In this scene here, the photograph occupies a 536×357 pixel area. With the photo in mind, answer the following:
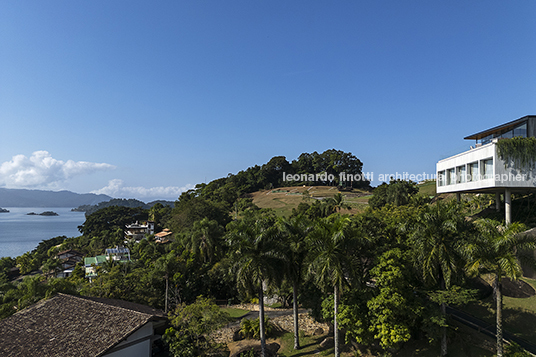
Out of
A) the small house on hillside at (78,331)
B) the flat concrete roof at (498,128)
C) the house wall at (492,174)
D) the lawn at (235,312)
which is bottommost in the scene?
the lawn at (235,312)

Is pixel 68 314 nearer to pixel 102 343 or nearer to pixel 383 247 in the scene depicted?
pixel 102 343

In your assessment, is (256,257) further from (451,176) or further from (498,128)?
(498,128)

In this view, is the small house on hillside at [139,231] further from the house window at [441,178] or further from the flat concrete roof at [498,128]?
the flat concrete roof at [498,128]

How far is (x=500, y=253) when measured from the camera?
1855cm

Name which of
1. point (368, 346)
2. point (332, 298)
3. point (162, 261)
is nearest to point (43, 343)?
point (162, 261)

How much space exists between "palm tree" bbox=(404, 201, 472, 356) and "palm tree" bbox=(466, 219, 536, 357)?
116 centimetres

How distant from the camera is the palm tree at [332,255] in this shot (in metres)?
21.8

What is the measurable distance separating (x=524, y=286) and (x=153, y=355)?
31.3 m

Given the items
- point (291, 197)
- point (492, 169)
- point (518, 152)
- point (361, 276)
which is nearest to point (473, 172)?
point (492, 169)

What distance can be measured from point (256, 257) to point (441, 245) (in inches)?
545

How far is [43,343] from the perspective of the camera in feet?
62.2

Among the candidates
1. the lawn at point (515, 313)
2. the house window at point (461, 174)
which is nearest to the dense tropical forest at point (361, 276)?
the lawn at point (515, 313)

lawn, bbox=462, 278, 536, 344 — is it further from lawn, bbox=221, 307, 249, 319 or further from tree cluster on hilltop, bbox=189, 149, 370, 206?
tree cluster on hilltop, bbox=189, 149, 370, 206

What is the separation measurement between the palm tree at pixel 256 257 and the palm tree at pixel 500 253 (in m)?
13.7
